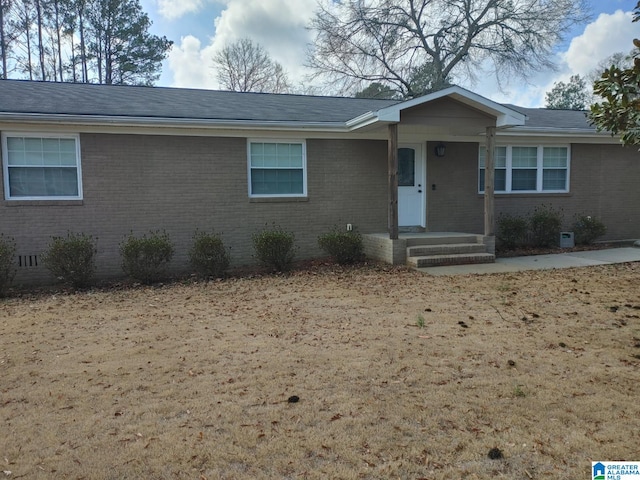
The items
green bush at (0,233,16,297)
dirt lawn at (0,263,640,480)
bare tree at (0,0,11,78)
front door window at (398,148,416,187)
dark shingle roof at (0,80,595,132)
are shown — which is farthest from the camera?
bare tree at (0,0,11,78)

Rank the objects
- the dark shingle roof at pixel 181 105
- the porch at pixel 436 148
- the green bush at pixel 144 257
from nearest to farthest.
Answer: the green bush at pixel 144 257 → the dark shingle roof at pixel 181 105 → the porch at pixel 436 148

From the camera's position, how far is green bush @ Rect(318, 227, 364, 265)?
954 cm

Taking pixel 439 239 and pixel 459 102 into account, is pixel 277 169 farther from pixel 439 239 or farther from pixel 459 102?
pixel 459 102

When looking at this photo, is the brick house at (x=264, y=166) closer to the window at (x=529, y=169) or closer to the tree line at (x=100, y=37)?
the window at (x=529, y=169)

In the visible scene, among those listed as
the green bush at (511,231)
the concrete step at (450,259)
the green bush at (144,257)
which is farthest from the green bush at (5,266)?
the green bush at (511,231)

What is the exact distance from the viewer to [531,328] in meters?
5.20

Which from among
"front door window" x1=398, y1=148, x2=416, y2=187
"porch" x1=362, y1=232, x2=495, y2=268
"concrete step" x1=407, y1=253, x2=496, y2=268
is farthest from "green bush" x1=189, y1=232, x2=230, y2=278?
"front door window" x1=398, y1=148, x2=416, y2=187

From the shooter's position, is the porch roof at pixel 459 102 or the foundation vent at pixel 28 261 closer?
the foundation vent at pixel 28 261

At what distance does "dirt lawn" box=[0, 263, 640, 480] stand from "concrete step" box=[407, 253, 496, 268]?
2.51 meters

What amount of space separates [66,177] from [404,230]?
749 centimetres

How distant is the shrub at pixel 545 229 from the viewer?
11.7 meters

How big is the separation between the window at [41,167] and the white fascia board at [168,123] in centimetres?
53

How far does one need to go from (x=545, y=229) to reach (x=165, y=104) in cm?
955

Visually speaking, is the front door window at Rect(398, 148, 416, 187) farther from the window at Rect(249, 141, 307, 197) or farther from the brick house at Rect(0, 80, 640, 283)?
the window at Rect(249, 141, 307, 197)
